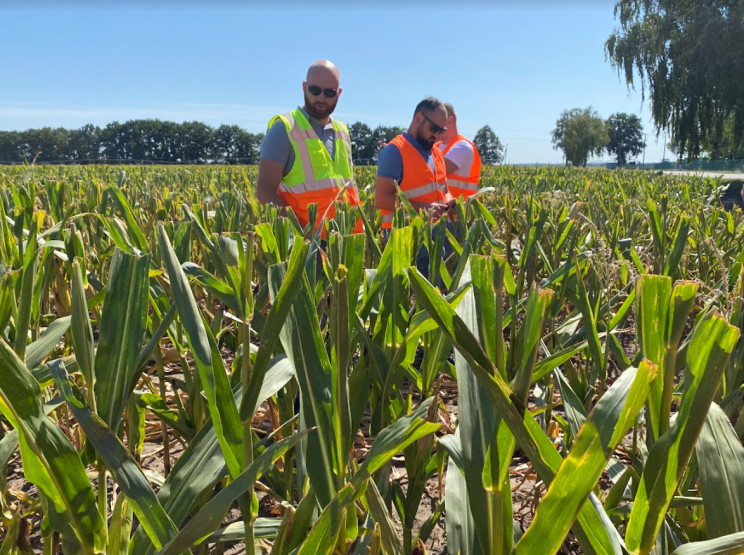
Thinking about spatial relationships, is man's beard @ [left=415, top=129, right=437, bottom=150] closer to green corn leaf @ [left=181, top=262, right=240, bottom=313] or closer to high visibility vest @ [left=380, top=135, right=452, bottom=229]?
high visibility vest @ [left=380, top=135, right=452, bottom=229]

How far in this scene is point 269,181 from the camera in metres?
2.76

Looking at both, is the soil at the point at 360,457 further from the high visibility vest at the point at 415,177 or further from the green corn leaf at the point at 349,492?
the high visibility vest at the point at 415,177

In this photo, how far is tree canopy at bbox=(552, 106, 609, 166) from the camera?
204 ft

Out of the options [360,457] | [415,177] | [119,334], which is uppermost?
[415,177]

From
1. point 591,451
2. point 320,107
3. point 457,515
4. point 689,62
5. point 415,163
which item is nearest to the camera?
point 591,451

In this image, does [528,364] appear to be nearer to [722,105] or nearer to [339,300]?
[339,300]

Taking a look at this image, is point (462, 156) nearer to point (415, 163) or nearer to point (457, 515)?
point (415, 163)

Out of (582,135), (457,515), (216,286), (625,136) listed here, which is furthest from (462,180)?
(625,136)

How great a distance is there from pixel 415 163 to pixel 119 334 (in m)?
2.76

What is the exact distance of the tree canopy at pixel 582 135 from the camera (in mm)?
62312

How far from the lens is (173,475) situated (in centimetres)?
60

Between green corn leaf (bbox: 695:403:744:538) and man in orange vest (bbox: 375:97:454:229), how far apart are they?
2.50m

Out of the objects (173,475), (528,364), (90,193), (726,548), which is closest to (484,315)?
(528,364)

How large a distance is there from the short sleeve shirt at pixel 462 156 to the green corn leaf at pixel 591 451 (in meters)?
3.51
